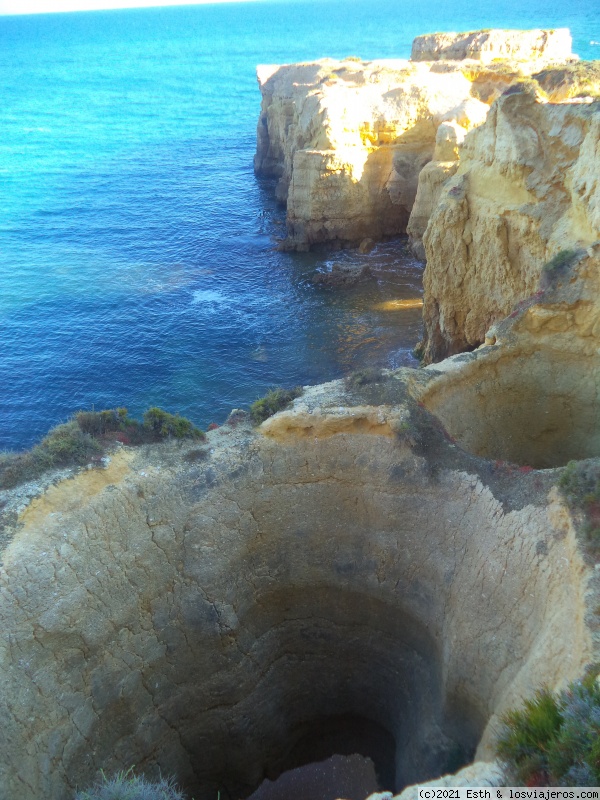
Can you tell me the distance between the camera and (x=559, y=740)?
8820mm

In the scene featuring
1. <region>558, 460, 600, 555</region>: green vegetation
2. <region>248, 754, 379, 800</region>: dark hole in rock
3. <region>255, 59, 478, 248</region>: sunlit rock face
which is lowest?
<region>248, 754, 379, 800</region>: dark hole in rock

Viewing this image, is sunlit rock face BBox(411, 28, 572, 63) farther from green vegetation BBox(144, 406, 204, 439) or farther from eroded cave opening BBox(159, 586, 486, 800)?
eroded cave opening BBox(159, 586, 486, 800)

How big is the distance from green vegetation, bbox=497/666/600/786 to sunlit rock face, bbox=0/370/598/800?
313 centimetres

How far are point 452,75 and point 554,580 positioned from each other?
50.3m

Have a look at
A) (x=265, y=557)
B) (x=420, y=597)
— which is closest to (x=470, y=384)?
(x=420, y=597)

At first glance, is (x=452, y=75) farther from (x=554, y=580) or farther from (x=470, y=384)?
(x=554, y=580)

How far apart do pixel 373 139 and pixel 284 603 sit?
41.6m

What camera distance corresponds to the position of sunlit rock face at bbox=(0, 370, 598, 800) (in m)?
14.3

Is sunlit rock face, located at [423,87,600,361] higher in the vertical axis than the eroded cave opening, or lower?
higher

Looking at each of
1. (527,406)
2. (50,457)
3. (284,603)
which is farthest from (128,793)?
(527,406)

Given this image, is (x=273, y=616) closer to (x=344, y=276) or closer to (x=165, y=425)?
(x=165, y=425)

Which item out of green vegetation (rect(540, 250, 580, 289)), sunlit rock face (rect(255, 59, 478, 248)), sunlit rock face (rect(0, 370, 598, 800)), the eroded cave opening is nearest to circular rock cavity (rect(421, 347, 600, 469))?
sunlit rock face (rect(0, 370, 598, 800))

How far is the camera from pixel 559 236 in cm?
2370

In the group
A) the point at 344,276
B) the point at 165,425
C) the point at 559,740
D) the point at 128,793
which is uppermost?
the point at 344,276
